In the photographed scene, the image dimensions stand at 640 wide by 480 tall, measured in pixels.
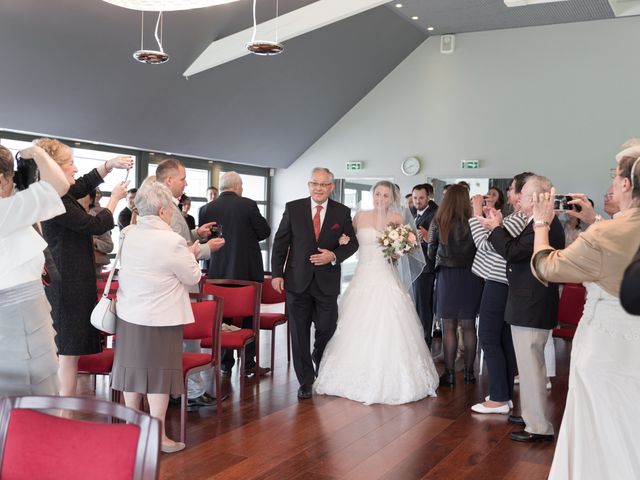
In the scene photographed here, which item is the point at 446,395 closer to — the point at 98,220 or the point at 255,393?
the point at 255,393

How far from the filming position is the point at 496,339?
486 centimetres

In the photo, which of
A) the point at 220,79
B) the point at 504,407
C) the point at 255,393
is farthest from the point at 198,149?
the point at 504,407

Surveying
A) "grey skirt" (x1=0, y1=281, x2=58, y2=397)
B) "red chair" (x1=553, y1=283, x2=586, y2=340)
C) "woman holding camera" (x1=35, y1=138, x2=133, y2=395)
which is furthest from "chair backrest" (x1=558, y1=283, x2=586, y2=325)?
"grey skirt" (x1=0, y1=281, x2=58, y2=397)

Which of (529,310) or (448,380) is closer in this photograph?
(529,310)

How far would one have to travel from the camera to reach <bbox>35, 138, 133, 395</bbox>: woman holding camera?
3.68 metres

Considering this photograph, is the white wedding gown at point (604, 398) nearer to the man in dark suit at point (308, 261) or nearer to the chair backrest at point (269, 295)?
the man in dark suit at point (308, 261)

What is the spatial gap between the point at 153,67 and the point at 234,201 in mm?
3271

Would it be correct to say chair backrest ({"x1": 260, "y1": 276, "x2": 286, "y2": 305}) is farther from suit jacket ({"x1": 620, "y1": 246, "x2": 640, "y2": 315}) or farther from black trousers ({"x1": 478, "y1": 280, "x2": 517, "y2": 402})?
suit jacket ({"x1": 620, "y1": 246, "x2": 640, "y2": 315})

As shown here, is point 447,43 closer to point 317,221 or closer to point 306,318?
point 317,221

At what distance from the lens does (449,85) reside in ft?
40.0

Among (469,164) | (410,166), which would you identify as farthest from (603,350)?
(410,166)

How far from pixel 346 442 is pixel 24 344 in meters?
2.33

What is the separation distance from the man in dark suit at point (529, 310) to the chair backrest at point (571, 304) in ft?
4.84

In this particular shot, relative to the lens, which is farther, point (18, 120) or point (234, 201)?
point (18, 120)
